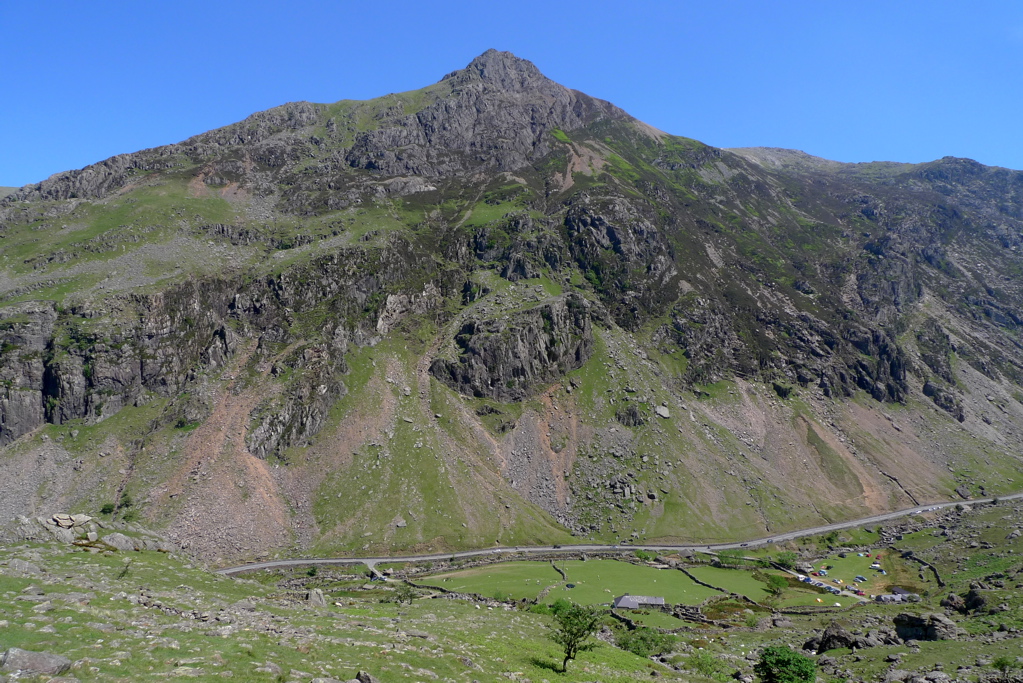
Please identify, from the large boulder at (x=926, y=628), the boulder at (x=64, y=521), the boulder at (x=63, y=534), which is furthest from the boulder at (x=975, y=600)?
the boulder at (x=64, y=521)

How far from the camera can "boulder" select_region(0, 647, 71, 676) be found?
1958 centimetres

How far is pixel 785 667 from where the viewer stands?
4206 centimetres

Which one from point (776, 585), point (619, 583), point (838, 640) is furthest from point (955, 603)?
point (619, 583)

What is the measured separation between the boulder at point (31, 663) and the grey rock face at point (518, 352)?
151 m

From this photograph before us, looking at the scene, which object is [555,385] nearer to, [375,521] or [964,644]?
[375,521]

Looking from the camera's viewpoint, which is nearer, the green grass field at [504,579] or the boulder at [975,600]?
the boulder at [975,600]

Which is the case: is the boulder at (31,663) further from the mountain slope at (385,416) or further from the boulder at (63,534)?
the mountain slope at (385,416)

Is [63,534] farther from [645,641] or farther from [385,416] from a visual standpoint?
[385,416]

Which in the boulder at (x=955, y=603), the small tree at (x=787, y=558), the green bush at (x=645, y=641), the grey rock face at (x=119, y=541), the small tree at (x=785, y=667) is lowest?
the small tree at (x=787, y=558)

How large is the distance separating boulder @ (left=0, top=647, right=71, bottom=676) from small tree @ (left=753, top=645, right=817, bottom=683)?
44.8 metres

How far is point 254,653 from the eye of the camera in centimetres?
2689

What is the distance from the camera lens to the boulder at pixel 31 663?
1958 centimetres

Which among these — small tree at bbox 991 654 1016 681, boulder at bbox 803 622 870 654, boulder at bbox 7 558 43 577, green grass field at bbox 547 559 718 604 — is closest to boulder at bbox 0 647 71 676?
boulder at bbox 7 558 43 577

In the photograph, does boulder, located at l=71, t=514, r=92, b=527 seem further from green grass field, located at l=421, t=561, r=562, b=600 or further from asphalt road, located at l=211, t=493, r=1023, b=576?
green grass field, located at l=421, t=561, r=562, b=600
